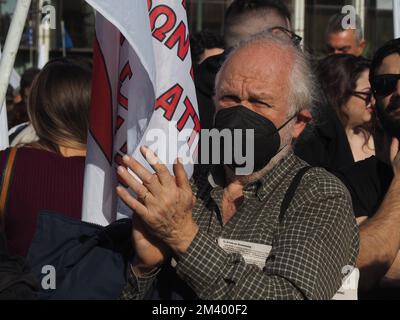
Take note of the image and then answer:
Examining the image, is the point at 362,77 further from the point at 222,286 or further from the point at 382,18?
the point at 382,18

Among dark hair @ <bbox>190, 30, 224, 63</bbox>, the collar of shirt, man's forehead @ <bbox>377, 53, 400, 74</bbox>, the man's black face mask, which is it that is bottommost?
the collar of shirt

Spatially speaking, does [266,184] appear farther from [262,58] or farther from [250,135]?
[262,58]

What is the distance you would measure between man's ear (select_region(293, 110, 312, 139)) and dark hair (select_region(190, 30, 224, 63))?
310cm

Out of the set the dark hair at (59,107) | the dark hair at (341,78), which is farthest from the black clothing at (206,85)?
the dark hair at (341,78)

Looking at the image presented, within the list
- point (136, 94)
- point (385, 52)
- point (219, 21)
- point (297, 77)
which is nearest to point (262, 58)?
point (297, 77)

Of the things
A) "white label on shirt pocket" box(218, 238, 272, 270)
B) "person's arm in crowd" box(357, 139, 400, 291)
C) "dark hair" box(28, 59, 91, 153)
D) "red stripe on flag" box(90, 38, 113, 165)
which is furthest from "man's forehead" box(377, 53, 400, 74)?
"dark hair" box(28, 59, 91, 153)

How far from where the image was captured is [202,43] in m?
6.10

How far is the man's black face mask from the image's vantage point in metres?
2.72

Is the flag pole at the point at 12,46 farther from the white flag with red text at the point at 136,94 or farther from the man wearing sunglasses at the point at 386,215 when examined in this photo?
the man wearing sunglasses at the point at 386,215

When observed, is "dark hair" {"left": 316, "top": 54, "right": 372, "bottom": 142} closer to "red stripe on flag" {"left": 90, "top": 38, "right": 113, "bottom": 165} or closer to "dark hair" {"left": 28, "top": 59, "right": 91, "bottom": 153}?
"dark hair" {"left": 28, "top": 59, "right": 91, "bottom": 153}

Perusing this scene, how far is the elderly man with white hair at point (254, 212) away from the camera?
2428 mm

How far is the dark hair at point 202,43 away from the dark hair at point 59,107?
6.90ft

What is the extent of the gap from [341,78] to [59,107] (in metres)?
2.09

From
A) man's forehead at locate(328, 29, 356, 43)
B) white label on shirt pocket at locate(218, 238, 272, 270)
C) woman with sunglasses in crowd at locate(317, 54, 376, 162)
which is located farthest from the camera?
man's forehead at locate(328, 29, 356, 43)
